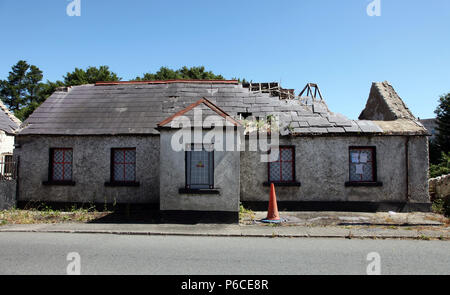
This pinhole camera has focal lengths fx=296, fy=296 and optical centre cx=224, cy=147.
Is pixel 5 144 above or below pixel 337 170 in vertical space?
above

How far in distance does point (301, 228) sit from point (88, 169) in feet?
28.5

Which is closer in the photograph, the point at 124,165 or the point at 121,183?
the point at 121,183

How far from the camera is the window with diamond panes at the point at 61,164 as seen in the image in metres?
12.4

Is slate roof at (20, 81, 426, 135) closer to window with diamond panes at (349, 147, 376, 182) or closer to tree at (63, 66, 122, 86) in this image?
window with diamond panes at (349, 147, 376, 182)

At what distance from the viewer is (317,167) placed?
38.0ft

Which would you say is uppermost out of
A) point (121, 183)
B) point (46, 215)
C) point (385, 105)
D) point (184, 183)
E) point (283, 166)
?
point (385, 105)

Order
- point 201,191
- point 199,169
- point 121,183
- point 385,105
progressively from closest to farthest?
point 201,191, point 199,169, point 121,183, point 385,105

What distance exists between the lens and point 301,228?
8695mm

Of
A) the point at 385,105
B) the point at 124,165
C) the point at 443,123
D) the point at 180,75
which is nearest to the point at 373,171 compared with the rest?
the point at 385,105

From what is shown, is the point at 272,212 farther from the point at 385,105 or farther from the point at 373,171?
the point at 385,105

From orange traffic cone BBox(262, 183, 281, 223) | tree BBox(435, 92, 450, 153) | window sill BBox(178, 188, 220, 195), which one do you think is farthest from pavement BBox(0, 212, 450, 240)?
tree BBox(435, 92, 450, 153)

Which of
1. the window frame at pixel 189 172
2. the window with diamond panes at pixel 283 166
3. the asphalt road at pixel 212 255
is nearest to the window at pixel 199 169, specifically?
the window frame at pixel 189 172
